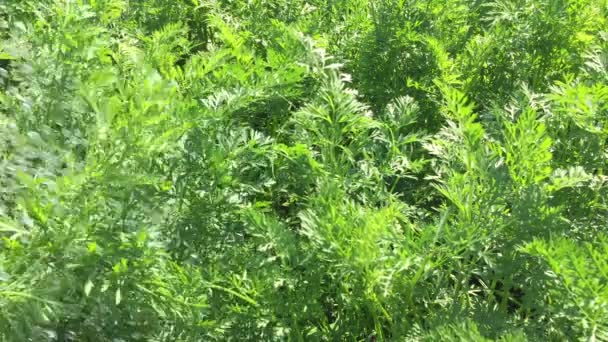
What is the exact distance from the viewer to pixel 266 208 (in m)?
1.74

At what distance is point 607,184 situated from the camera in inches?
72.8

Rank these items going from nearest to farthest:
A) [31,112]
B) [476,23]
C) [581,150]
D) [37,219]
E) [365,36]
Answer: [37,219] < [31,112] < [581,150] < [365,36] < [476,23]

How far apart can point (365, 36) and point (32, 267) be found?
1358mm

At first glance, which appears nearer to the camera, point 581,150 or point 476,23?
point 581,150

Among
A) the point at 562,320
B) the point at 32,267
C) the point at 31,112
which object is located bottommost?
the point at 562,320

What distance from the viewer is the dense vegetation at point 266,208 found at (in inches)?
54.4

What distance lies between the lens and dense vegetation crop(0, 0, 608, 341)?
1.38 m

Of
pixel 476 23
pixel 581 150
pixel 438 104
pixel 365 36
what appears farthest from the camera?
pixel 476 23

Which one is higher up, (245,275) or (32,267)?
(32,267)

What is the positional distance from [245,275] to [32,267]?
1.49ft

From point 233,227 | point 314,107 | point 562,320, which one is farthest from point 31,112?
point 562,320

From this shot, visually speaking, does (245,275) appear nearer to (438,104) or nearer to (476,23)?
(438,104)

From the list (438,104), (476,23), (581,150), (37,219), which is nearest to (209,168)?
(37,219)

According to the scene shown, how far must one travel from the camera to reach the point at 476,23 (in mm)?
2479
